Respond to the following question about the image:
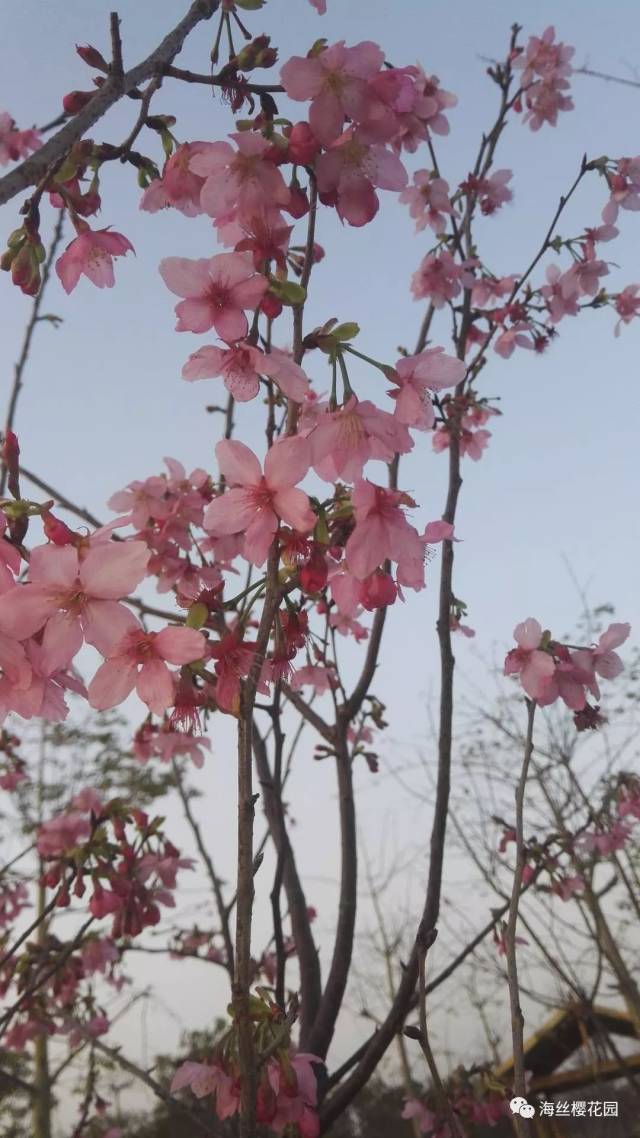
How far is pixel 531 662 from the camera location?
188 centimetres

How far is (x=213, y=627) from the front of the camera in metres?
1.60

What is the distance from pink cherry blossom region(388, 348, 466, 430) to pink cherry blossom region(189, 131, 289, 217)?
1.02ft

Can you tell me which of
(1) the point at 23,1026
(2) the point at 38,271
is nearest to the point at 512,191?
(2) the point at 38,271

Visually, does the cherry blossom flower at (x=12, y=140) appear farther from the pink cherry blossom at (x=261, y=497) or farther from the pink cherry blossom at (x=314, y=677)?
the pink cherry blossom at (x=261, y=497)

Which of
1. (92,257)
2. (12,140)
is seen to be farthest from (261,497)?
(12,140)

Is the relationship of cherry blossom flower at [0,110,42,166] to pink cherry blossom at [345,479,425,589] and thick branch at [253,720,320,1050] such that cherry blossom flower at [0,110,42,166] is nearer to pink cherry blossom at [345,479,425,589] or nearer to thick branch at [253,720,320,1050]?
thick branch at [253,720,320,1050]

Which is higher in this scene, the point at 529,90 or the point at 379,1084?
the point at 529,90

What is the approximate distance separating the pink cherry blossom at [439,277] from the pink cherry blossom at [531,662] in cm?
Answer: 159

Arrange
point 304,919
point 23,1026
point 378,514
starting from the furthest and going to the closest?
point 23,1026
point 304,919
point 378,514

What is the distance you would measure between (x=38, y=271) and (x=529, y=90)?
3.16 m

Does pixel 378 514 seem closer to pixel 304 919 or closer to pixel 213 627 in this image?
pixel 213 627

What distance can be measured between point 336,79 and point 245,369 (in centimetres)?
49

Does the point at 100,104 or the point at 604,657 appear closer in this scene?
the point at 100,104

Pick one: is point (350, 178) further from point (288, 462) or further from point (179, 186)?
point (288, 462)
